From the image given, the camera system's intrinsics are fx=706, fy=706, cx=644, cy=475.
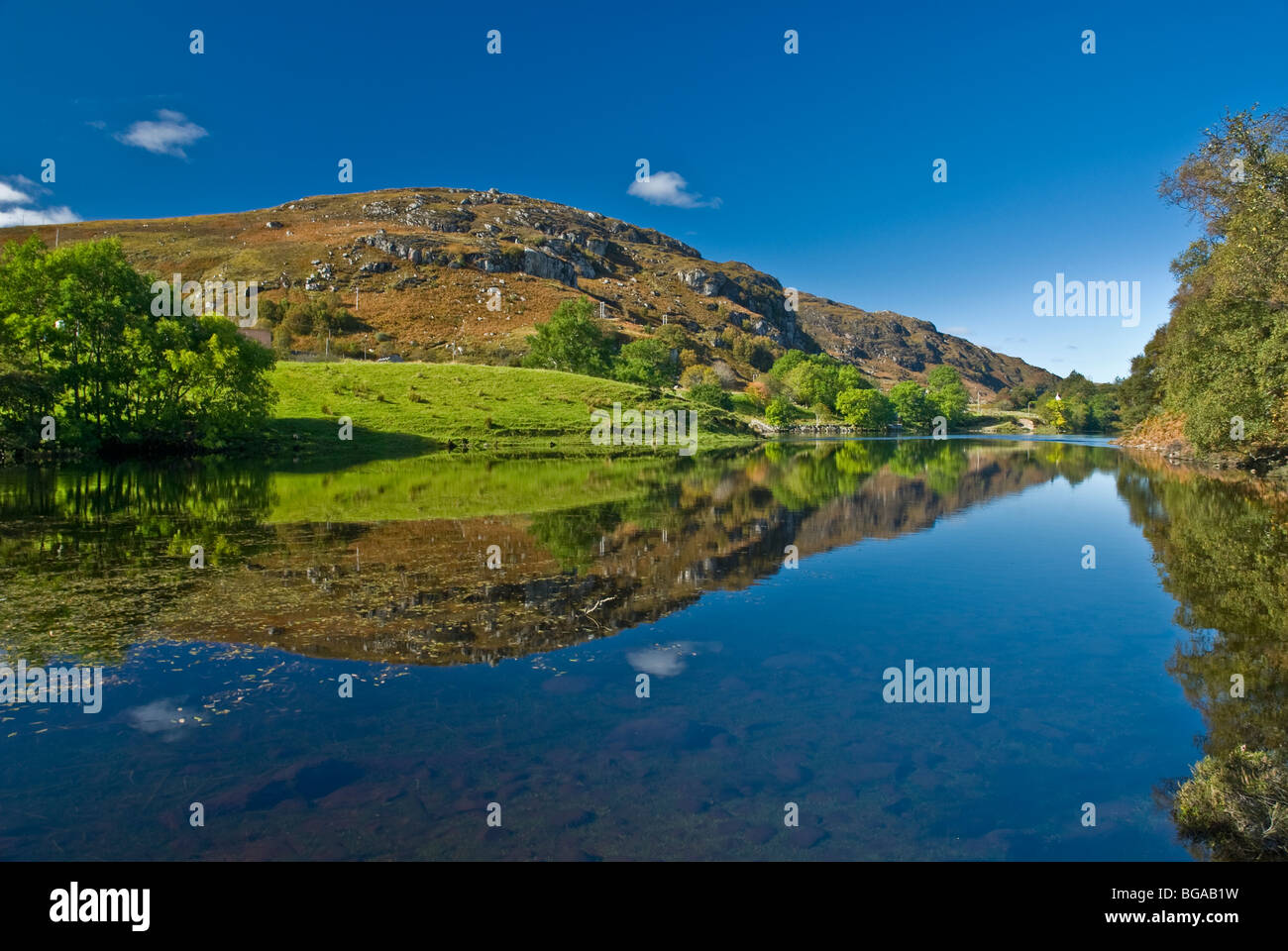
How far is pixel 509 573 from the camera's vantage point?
16000 mm

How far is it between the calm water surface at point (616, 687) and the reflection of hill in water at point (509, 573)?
0.11m

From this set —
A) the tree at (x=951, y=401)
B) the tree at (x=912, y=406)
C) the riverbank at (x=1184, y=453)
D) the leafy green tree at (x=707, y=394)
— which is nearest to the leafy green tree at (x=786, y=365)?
the tree at (x=912, y=406)

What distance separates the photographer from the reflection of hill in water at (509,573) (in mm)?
11539

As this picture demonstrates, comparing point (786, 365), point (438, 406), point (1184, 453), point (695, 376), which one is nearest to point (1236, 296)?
point (1184, 453)

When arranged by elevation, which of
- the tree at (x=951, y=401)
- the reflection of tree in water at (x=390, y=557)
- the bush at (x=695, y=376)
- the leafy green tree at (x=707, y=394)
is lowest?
the reflection of tree in water at (x=390, y=557)

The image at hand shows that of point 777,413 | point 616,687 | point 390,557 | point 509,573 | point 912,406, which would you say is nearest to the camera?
point 616,687

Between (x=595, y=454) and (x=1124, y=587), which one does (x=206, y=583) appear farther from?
(x=595, y=454)

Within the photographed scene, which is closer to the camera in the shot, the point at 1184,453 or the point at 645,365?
the point at 1184,453

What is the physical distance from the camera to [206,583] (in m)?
14.5

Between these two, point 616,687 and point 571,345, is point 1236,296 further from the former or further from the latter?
point 571,345

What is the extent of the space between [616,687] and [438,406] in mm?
64188

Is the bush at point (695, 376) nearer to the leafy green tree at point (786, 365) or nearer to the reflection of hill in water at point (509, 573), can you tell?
the leafy green tree at point (786, 365)

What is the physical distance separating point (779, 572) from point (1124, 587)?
7.56 metres

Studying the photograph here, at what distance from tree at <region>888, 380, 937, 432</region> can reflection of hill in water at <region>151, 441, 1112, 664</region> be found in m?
137
